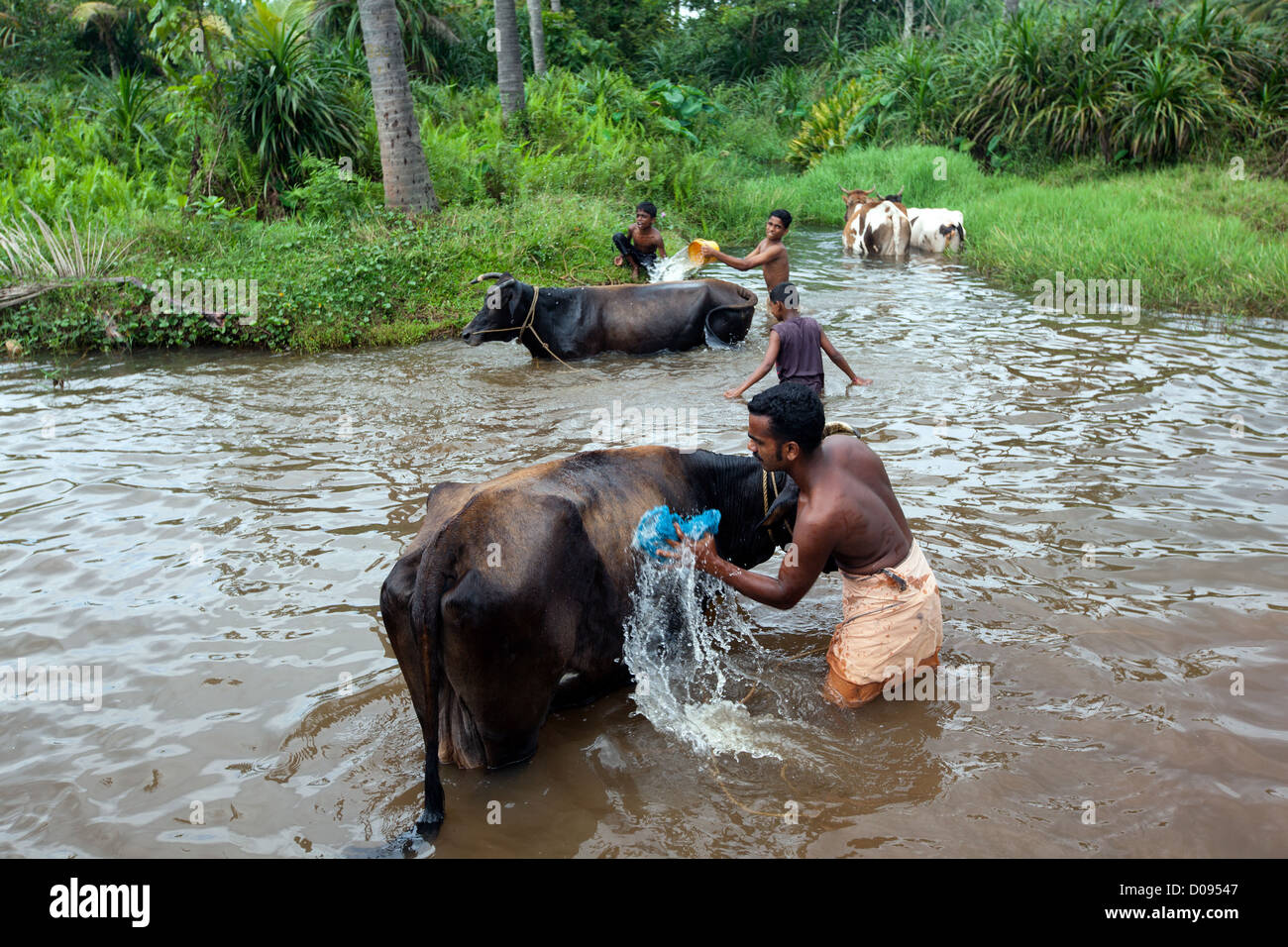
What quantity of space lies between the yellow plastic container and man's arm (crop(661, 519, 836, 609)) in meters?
7.07

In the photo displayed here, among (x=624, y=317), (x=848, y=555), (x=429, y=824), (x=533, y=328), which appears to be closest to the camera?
(x=429, y=824)

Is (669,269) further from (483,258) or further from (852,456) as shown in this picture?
(852,456)

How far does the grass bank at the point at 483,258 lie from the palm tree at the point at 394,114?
0.46 meters

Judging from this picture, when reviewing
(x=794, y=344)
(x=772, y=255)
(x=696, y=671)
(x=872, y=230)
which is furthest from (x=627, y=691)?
(x=872, y=230)

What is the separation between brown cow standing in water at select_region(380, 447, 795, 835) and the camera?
11.5ft

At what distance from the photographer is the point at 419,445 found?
7.79 meters

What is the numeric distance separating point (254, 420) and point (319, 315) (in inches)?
121

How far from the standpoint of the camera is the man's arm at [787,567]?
4.07 m

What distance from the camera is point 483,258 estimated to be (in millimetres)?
12531

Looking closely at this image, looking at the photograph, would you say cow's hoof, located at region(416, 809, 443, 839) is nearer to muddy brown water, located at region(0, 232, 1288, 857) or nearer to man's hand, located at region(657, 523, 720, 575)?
muddy brown water, located at region(0, 232, 1288, 857)

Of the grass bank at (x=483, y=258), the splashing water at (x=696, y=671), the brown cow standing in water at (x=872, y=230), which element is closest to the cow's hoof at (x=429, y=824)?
the splashing water at (x=696, y=671)

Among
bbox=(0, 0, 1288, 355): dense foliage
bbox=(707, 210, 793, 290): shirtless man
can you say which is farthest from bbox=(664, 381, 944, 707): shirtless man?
bbox=(0, 0, 1288, 355): dense foliage

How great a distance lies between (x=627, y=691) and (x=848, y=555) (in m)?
1.25

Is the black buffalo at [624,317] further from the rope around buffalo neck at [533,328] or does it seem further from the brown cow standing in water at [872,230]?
the brown cow standing in water at [872,230]
